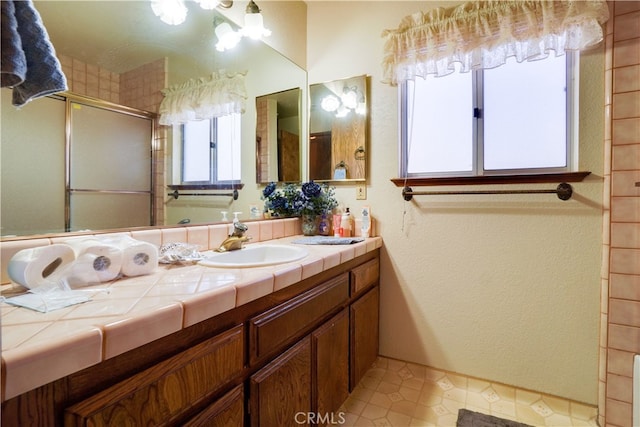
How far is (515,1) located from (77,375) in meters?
2.10

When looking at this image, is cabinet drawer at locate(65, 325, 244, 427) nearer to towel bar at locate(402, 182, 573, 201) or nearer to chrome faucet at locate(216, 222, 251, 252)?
chrome faucet at locate(216, 222, 251, 252)

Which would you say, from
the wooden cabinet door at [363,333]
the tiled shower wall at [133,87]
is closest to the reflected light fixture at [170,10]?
the tiled shower wall at [133,87]

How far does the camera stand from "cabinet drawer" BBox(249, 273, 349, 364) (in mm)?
869

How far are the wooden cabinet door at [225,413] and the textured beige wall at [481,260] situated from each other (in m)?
1.25

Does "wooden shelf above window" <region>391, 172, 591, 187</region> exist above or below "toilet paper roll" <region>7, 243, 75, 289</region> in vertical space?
above

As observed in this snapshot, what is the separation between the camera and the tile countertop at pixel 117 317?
1.45 feet

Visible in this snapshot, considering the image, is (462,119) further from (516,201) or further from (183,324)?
(183,324)

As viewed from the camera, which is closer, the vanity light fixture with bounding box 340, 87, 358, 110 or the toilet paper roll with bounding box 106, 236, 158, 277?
the toilet paper roll with bounding box 106, 236, 158, 277

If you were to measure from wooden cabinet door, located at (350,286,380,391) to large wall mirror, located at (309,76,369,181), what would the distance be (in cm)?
76

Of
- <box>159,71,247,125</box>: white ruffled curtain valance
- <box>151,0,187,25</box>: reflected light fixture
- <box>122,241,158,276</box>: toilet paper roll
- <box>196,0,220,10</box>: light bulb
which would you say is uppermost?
<box>196,0,220,10</box>: light bulb

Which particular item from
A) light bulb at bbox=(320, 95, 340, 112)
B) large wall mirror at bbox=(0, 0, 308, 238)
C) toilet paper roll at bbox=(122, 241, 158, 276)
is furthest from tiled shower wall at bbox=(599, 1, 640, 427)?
toilet paper roll at bbox=(122, 241, 158, 276)

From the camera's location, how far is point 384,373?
71.6 inches

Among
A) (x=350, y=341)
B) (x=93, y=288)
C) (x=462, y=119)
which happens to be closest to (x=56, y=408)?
(x=93, y=288)

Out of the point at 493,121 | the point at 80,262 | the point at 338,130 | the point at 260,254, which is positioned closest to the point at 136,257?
the point at 80,262
